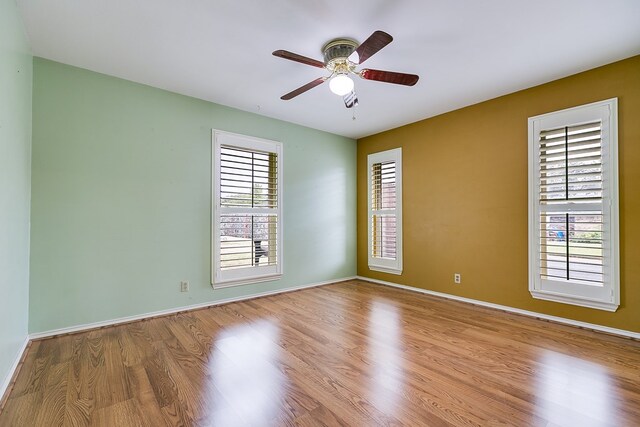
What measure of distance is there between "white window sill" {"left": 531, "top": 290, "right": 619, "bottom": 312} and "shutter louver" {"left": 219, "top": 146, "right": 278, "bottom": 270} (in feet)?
10.7

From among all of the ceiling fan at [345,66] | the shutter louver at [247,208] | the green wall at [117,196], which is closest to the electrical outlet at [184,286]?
the green wall at [117,196]

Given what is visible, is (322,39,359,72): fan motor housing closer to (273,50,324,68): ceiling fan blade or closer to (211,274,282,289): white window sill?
(273,50,324,68): ceiling fan blade

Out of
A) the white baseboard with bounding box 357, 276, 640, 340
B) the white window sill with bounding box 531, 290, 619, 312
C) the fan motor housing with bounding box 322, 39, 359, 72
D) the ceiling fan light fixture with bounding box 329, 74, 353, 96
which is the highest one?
the fan motor housing with bounding box 322, 39, 359, 72

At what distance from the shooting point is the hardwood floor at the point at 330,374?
1644mm

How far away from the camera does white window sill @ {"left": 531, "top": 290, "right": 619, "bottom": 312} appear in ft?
9.06

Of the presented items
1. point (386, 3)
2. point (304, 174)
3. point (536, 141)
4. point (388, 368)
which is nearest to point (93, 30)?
point (386, 3)

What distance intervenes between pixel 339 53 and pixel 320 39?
189mm

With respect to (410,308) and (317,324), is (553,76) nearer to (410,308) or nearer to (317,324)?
(410,308)

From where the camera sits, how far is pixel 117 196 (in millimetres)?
3039

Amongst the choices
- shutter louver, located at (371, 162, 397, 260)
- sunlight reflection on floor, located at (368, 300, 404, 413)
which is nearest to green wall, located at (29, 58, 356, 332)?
sunlight reflection on floor, located at (368, 300, 404, 413)

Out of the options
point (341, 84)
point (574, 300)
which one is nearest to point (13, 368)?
point (341, 84)

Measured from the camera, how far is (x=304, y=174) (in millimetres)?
4660

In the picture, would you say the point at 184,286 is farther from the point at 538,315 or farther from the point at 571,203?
the point at 571,203

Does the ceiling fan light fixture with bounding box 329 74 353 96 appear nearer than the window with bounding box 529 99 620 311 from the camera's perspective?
Yes
